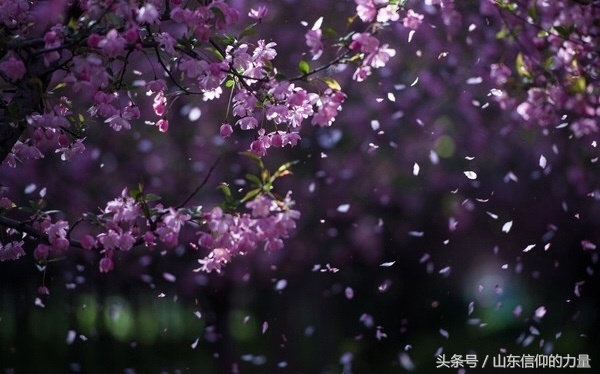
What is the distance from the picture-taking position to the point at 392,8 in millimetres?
2641

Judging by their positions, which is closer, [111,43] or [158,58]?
[111,43]

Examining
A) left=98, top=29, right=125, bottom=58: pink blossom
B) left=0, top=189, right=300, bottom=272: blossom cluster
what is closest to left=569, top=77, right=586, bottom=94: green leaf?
left=0, top=189, right=300, bottom=272: blossom cluster

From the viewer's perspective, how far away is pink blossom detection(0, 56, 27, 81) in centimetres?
243

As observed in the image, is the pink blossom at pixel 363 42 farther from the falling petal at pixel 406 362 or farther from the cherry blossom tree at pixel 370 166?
the falling petal at pixel 406 362

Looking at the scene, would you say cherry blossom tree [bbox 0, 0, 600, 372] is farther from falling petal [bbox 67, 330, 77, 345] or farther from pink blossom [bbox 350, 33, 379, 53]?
pink blossom [bbox 350, 33, 379, 53]

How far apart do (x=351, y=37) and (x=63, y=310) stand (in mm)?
4536

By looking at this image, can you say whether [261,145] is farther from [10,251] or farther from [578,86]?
[578,86]

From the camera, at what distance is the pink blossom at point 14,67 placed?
2.43 m

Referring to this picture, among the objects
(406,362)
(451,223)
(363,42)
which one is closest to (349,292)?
(406,362)

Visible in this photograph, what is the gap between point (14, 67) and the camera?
2438 millimetres

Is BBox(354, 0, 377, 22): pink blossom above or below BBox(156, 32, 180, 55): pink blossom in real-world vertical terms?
above

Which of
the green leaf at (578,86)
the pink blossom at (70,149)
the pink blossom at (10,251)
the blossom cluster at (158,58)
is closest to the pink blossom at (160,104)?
the blossom cluster at (158,58)

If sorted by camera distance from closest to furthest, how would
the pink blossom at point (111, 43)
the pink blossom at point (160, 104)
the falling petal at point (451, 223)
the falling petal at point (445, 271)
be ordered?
the pink blossom at point (111, 43)
the pink blossom at point (160, 104)
the falling petal at point (445, 271)
the falling petal at point (451, 223)

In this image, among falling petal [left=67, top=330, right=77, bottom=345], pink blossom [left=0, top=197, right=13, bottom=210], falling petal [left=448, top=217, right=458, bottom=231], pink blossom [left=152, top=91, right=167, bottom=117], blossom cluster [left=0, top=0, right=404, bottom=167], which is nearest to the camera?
blossom cluster [left=0, top=0, right=404, bottom=167]
